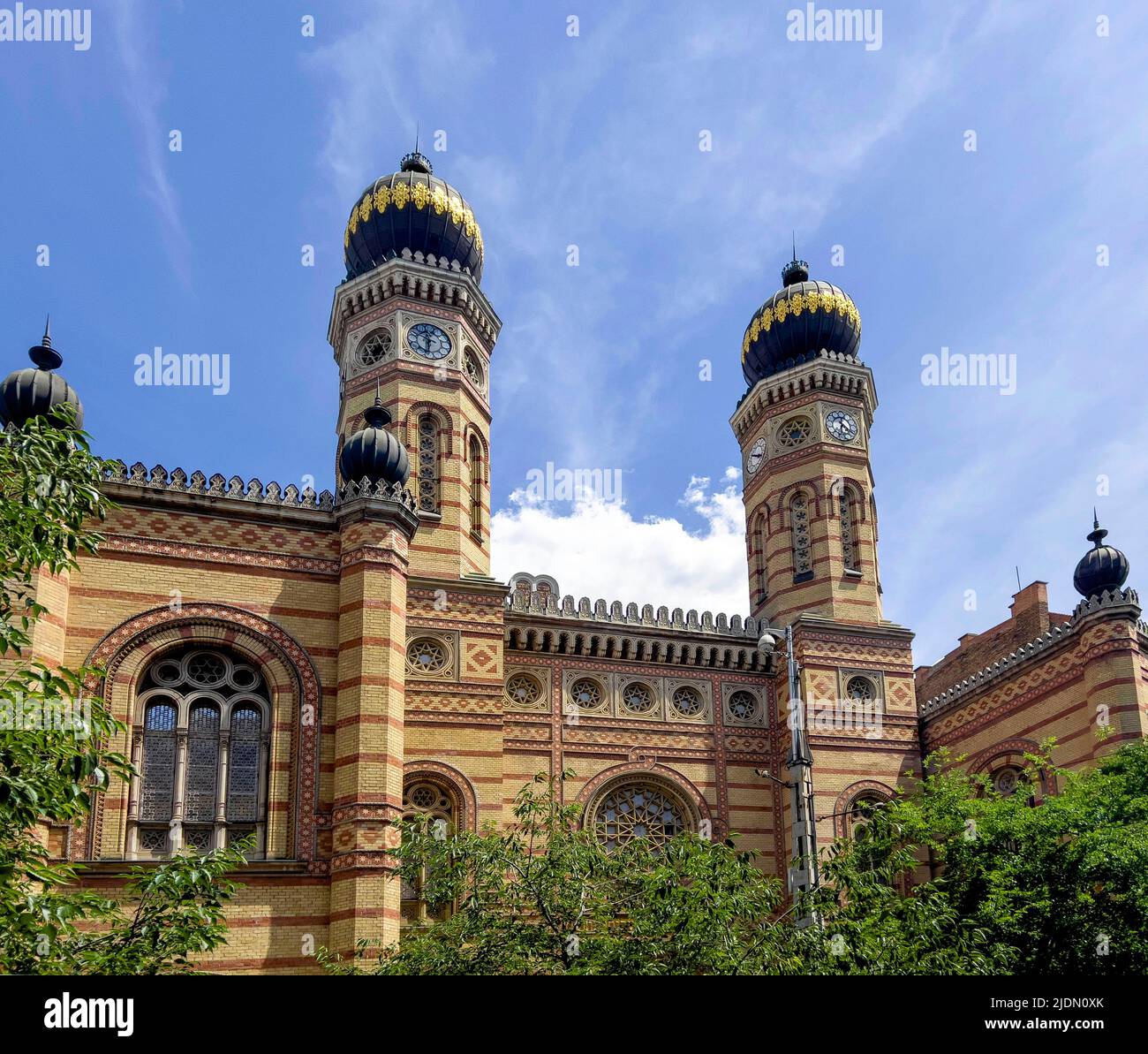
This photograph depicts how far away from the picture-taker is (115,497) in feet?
58.3

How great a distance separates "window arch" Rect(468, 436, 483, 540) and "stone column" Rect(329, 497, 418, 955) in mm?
6382

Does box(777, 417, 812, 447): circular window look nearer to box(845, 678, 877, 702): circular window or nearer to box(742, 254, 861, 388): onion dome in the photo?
box(742, 254, 861, 388): onion dome

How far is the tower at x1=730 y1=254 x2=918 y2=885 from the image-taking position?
2608cm

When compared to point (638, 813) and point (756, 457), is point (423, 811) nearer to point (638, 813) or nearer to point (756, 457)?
point (638, 813)

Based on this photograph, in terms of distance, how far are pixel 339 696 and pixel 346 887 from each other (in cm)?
281

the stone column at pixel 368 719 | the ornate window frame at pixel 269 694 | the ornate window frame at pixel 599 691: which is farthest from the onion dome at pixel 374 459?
the ornate window frame at pixel 599 691

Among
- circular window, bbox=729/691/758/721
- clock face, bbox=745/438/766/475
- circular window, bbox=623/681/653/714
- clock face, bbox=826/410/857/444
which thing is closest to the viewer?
circular window, bbox=623/681/653/714

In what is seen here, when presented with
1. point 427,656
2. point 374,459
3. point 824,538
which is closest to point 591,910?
point 374,459

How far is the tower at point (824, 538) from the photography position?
26078 mm

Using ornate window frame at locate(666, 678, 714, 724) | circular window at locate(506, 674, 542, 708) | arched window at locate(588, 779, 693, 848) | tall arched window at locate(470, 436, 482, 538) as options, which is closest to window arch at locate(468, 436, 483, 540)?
tall arched window at locate(470, 436, 482, 538)

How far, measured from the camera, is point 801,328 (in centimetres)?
2998

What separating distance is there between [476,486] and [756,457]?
26.5ft

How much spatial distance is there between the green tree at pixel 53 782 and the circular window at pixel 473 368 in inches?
668
